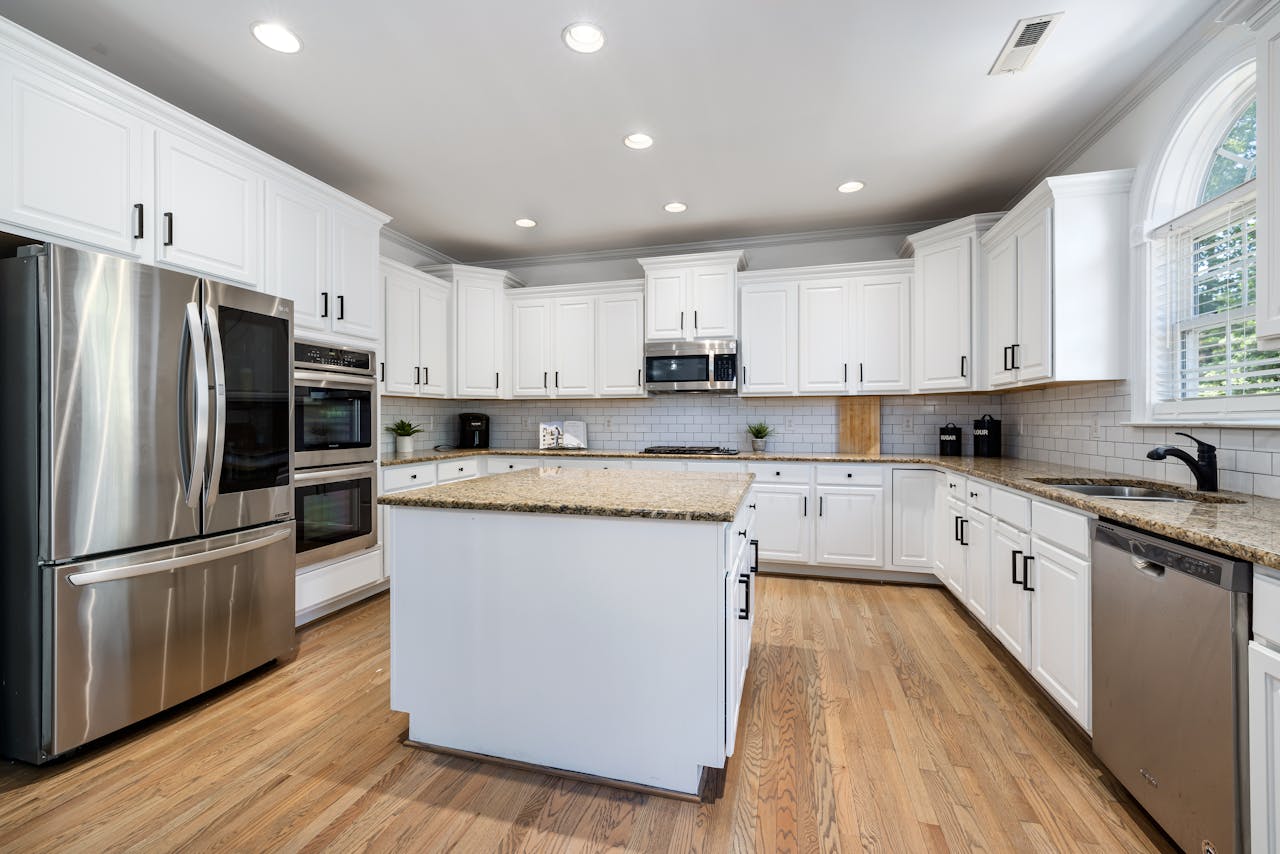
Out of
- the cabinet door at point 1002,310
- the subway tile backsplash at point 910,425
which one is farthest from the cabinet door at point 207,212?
the cabinet door at point 1002,310

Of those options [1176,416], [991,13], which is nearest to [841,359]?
[1176,416]

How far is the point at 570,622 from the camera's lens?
5.72 feet

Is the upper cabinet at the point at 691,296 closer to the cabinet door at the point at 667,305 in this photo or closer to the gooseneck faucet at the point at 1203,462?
the cabinet door at the point at 667,305

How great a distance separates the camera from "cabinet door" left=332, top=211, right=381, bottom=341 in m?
3.09

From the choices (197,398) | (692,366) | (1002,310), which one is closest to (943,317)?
(1002,310)

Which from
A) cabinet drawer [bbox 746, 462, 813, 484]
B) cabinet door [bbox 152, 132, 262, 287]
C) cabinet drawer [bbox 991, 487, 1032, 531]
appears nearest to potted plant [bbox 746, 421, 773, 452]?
cabinet drawer [bbox 746, 462, 813, 484]

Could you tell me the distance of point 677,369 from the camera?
4.36m

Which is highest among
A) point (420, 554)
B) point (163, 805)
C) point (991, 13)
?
point (991, 13)

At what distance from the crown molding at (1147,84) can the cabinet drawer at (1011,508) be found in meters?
1.67

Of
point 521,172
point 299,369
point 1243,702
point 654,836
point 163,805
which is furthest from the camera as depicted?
point 521,172

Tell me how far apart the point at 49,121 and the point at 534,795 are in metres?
2.79

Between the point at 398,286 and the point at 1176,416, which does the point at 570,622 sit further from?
the point at 398,286

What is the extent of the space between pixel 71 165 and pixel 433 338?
→ 7.98 ft

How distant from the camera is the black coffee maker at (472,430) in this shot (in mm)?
5023
